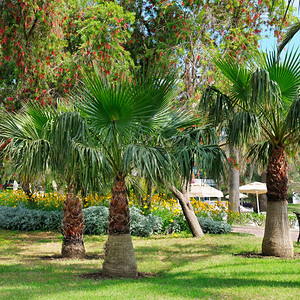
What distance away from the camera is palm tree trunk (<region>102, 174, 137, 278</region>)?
7.05 m

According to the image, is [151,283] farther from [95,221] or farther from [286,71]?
[95,221]

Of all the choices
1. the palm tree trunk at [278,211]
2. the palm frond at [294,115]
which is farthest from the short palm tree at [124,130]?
the palm tree trunk at [278,211]

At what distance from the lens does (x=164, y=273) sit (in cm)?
788

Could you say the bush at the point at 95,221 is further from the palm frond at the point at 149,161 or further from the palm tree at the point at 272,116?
the palm frond at the point at 149,161

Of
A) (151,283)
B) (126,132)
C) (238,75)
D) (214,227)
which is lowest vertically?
(151,283)

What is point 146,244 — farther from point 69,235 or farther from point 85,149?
point 85,149

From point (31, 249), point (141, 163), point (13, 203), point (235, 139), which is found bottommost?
point (31, 249)

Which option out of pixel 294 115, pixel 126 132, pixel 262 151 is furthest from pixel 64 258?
pixel 294 115

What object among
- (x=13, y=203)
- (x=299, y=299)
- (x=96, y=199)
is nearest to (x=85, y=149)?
(x=299, y=299)

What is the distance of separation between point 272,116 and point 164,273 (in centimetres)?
425

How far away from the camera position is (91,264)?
8516 mm

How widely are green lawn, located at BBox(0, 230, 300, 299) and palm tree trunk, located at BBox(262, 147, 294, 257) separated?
44 centimetres

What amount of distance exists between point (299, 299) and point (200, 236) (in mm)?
7454

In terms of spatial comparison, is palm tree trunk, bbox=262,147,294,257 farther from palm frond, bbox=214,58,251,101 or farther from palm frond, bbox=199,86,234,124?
A: palm frond, bbox=214,58,251,101
